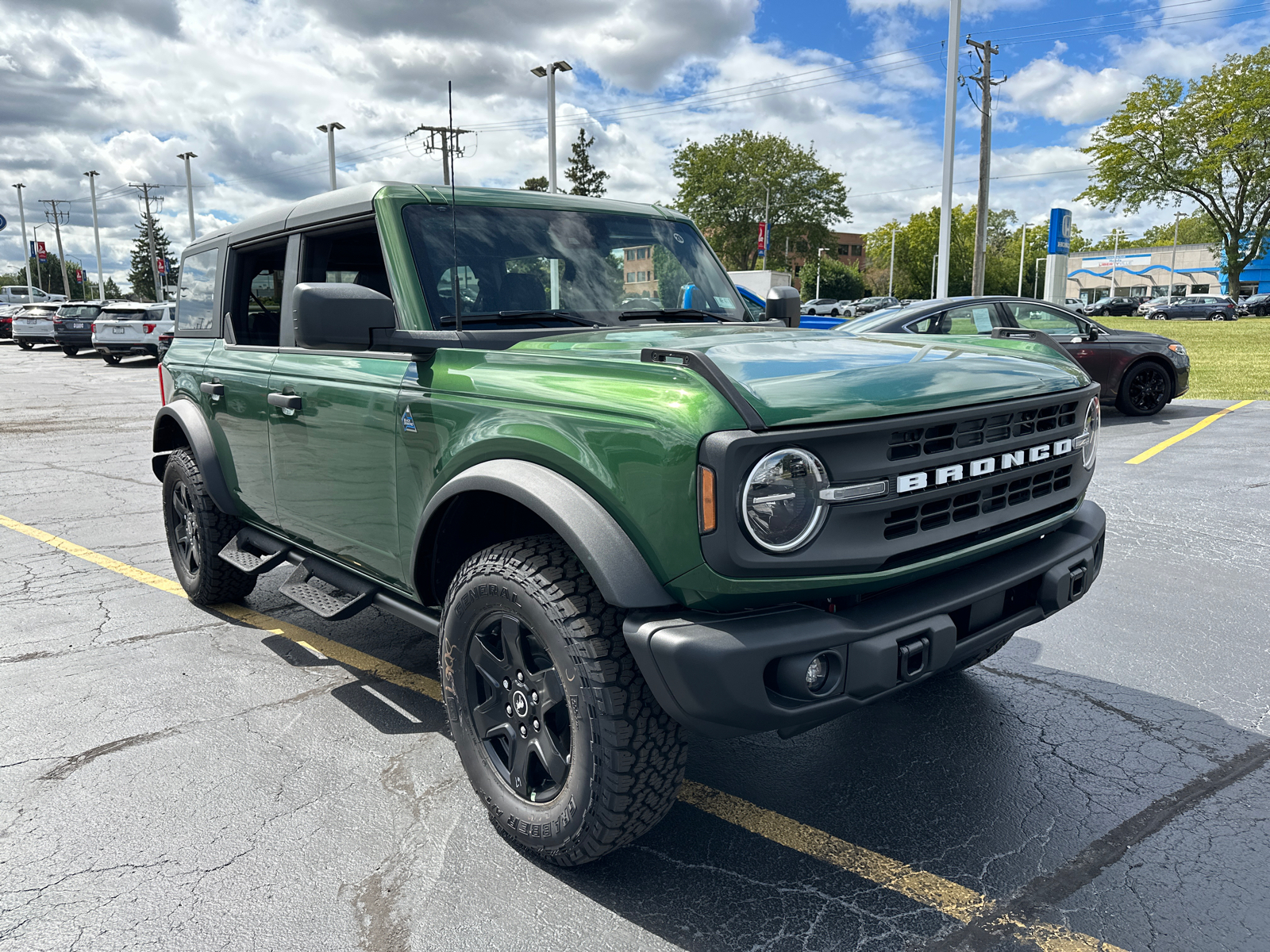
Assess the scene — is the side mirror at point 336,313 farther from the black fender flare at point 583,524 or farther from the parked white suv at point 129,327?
the parked white suv at point 129,327

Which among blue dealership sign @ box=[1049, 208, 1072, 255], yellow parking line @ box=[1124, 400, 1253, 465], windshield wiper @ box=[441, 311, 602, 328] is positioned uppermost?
blue dealership sign @ box=[1049, 208, 1072, 255]

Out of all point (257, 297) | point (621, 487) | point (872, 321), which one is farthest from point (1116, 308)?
point (621, 487)

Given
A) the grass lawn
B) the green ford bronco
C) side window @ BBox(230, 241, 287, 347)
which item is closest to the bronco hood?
the green ford bronco

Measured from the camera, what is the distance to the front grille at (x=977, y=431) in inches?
A: 92.7

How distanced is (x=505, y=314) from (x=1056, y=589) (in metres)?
1.98

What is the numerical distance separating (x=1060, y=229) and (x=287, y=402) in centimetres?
2912

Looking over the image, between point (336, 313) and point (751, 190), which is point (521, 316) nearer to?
point (336, 313)

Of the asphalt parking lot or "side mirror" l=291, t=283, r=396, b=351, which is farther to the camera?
"side mirror" l=291, t=283, r=396, b=351

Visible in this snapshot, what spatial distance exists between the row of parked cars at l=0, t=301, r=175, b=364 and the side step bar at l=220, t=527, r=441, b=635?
20288 millimetres

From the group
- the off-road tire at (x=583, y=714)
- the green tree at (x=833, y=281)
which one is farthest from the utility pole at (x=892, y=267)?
the off-road tire at (x=583, y=714)

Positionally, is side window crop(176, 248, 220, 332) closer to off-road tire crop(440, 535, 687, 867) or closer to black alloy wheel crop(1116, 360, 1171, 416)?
off-road tire crop(440, 535, 687, 867)

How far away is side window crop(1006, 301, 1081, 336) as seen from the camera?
1073 cm

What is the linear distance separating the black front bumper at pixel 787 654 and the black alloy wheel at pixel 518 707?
0.41 m

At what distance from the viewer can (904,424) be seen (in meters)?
2.30
